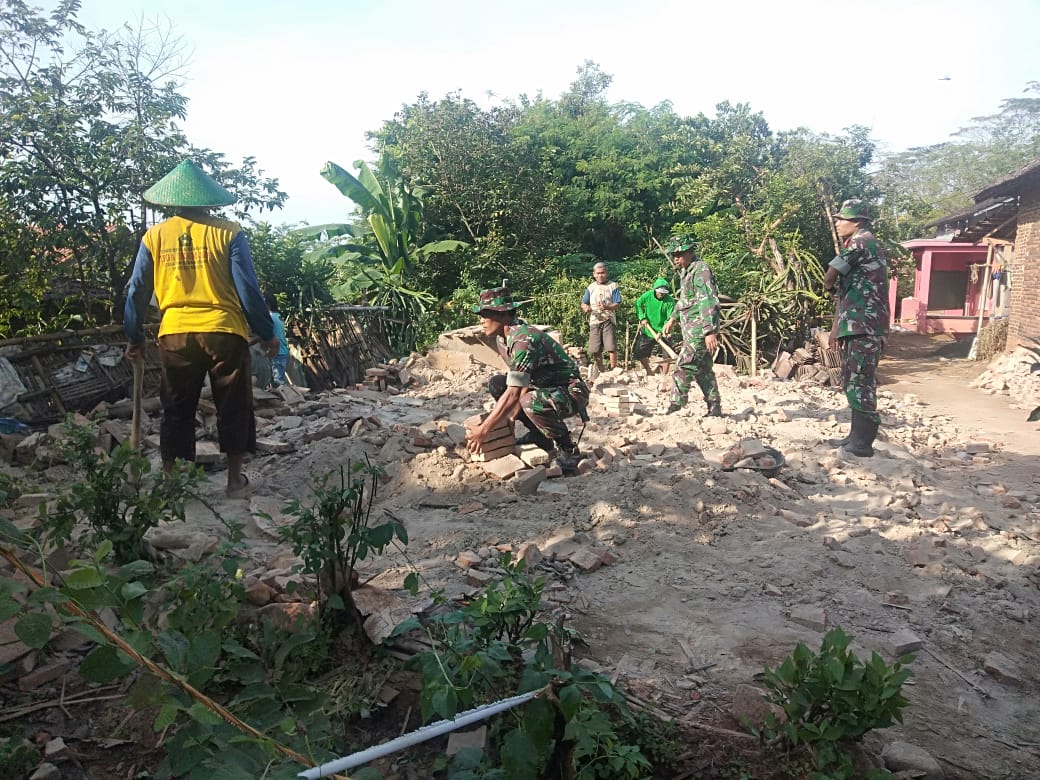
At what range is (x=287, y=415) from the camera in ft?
22.7

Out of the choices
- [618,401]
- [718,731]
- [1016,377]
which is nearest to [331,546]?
[718,731]

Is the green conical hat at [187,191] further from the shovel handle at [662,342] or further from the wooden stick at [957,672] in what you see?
the shovel handle at [662,342]

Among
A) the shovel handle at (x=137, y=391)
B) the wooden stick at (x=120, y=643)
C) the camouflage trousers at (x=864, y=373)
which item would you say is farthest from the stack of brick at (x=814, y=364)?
the wooden stick at (x=120, y=643)

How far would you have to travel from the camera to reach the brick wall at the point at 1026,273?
12.0 metres

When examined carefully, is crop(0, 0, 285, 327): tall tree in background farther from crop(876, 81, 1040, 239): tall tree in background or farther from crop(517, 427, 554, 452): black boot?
crop(876, 81, 1040, 239): tall tree in background

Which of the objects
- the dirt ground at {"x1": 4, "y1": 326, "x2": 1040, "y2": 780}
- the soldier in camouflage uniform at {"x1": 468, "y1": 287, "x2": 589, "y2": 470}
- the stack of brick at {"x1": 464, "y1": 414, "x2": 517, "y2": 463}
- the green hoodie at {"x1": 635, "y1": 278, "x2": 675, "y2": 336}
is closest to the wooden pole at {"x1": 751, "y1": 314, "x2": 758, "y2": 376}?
the green hoodie at {"x1": 635, "y1": 278, "x2": 675, "y2": 336}

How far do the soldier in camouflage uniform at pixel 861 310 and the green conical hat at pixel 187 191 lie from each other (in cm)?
453

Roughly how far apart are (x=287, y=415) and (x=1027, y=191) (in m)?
12.6

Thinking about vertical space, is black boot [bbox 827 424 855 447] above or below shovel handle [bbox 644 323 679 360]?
below

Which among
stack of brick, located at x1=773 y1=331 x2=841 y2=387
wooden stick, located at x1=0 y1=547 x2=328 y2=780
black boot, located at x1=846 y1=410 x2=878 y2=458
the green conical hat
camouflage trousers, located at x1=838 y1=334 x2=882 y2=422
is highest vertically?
the green conical hat

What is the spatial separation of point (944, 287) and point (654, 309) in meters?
12.3

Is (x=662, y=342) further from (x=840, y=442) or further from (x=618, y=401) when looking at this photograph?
(x=840, y=442)

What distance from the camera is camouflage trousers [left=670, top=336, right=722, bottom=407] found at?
23.0 ft

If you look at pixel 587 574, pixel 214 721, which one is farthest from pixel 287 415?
pixel 214 721
